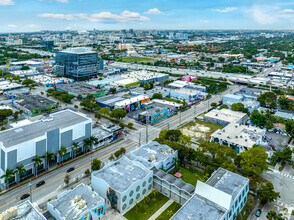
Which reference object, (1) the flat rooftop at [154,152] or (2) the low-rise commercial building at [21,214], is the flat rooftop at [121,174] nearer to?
(1) the flat rooftop at [154,152]

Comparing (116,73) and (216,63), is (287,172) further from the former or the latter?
(216,63)

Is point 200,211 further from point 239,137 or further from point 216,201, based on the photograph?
point 239,137

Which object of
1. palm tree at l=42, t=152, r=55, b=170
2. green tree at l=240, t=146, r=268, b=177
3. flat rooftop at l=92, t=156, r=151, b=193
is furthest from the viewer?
palm tree at l=42, t=152, r=55, b=170

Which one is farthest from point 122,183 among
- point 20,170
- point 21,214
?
point 20,170

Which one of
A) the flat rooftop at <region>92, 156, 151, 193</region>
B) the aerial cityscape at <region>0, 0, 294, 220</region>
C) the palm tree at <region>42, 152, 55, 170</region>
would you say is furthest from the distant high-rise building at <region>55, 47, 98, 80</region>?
the flat rooftop at <region>92, 156, 151, 193</region>

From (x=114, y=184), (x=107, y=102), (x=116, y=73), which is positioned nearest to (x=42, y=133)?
(x=114, y=184)

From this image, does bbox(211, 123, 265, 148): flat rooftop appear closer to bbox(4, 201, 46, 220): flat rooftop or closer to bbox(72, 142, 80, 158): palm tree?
bbox(72, 142, 80, 158): palm tree
